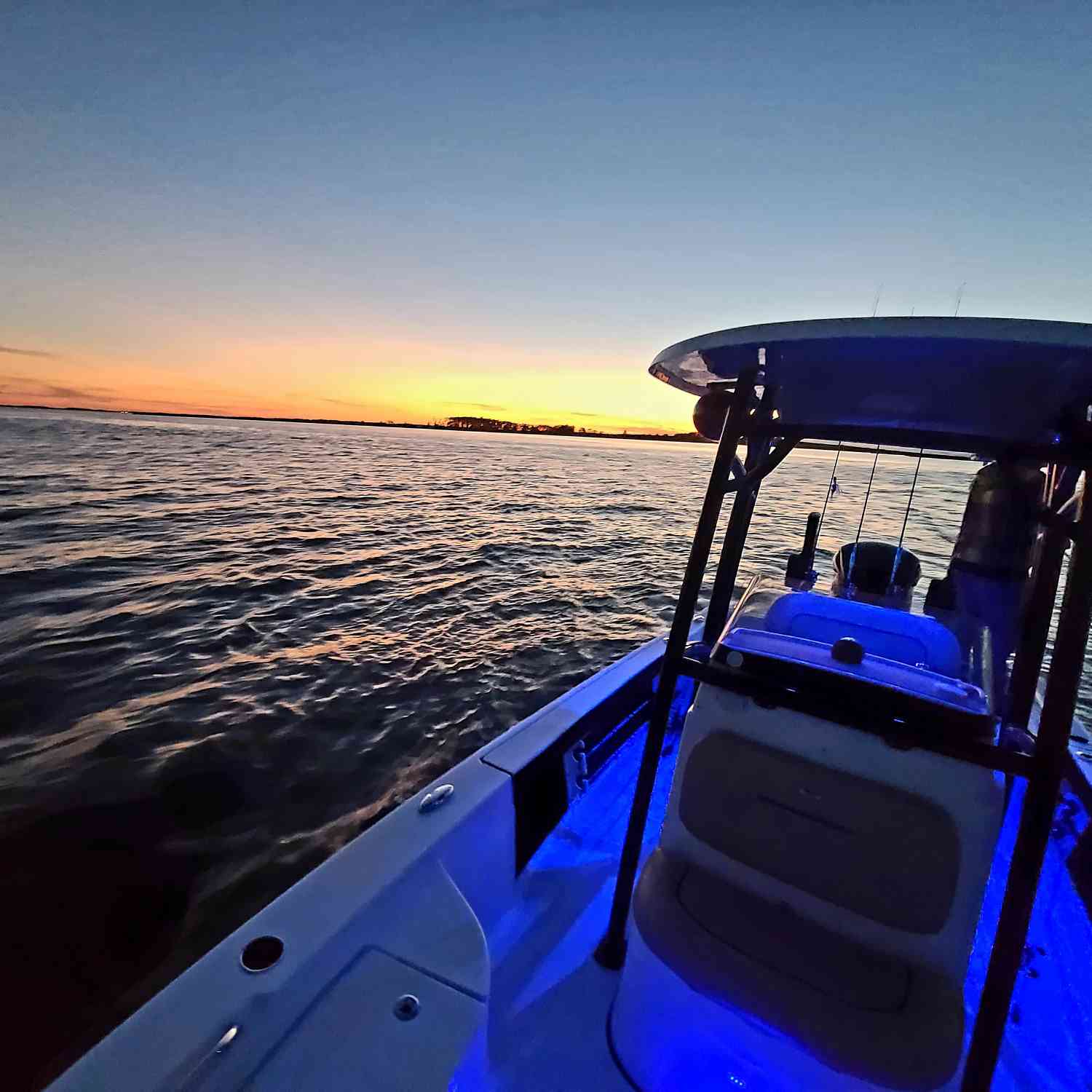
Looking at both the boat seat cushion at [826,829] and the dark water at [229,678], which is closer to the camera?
the boat seat cushion at [826,829]

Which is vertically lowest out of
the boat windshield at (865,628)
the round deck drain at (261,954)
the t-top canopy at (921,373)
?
the round deck drain at (261,954)

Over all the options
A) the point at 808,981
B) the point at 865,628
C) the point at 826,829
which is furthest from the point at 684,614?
the point at 808,981

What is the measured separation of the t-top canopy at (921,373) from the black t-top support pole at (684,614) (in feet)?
0.66

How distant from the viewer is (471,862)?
2.59 meters

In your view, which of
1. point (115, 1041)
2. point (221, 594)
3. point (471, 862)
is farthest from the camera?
point (221, 594)

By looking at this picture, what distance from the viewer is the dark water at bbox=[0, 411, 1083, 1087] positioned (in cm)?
403

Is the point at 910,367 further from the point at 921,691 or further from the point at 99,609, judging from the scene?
the point at 99,609

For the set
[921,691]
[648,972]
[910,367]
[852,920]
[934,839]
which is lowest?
[648,972]

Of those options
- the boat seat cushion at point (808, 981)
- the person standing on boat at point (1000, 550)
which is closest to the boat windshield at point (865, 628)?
the boat seat cushion at point (808, 981)

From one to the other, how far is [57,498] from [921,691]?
76.8ft

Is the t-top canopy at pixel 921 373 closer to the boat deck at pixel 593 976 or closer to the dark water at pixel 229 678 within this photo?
the boat deck at pixel 593 976

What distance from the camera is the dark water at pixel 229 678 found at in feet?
13.2

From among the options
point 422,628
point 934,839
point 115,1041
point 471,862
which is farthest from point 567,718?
point 422,628

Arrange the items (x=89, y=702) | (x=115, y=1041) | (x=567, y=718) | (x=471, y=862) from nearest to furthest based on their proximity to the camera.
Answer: (x=115, y=1041)
(x=471, y=862)
(x=567, y=718)
(x=89, y=702)
